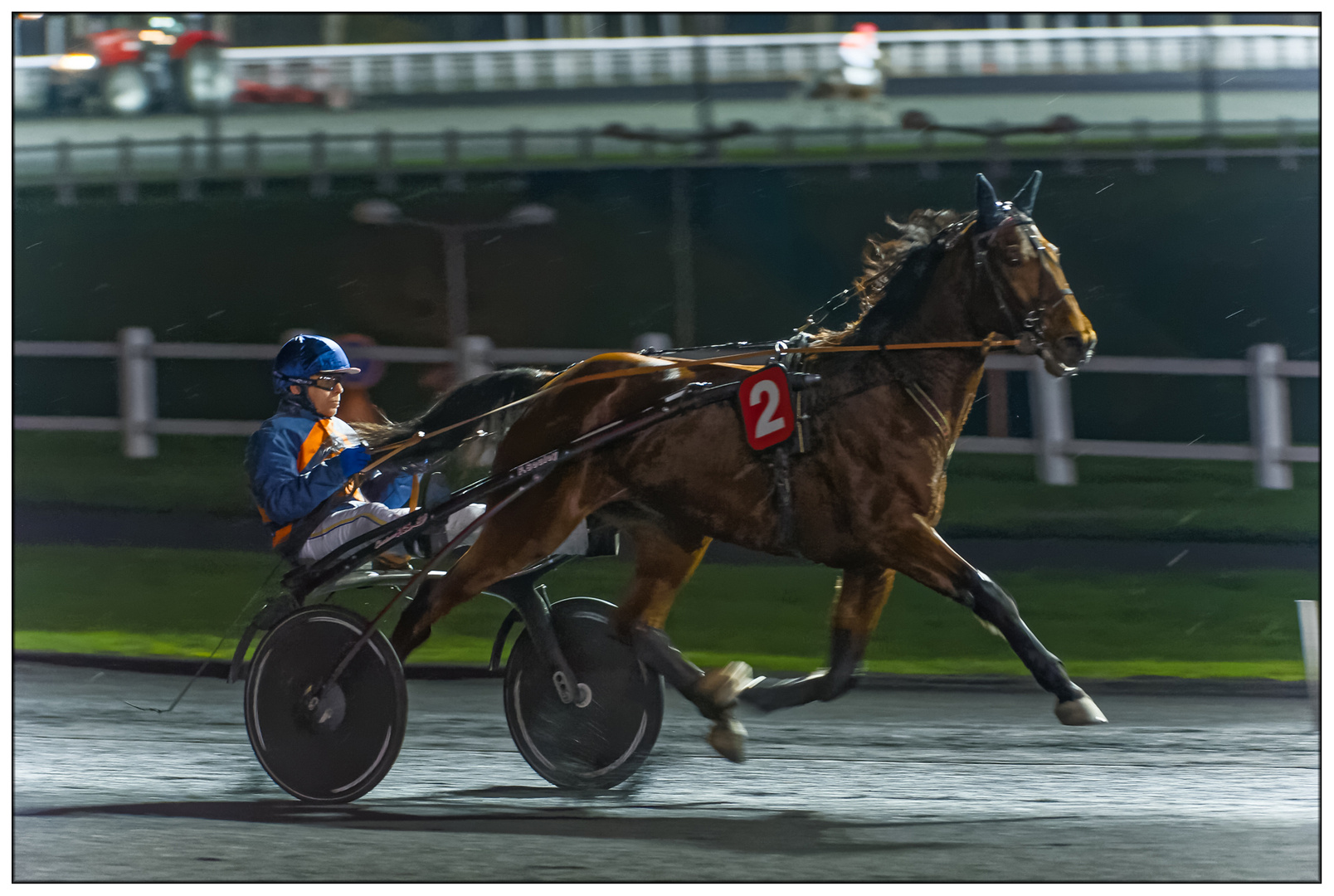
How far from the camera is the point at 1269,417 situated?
8305 millimetres

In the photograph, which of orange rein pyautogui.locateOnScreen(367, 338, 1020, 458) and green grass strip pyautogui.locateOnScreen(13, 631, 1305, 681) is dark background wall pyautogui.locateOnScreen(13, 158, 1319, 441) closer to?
green grass strip pyautogui.locateOnScreen(13, 631, 1305, 681)

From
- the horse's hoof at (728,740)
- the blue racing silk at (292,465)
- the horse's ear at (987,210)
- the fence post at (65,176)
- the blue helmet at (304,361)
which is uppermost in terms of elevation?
the fence post at (65,176)

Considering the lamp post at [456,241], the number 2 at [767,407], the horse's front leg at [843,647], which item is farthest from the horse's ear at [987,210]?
the lamp post at [456,241]

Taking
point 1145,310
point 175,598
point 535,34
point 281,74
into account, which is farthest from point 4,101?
point 1145,310

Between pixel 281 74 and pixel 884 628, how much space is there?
10534mm

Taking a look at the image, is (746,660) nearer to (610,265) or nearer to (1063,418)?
(1063,418)

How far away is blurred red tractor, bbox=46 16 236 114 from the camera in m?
12.2

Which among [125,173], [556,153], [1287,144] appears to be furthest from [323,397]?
[556,153]

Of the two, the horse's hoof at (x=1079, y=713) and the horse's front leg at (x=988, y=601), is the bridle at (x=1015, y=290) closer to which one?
the horse's front leg at (x=988, y=601)

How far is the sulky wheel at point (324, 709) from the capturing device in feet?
12.9

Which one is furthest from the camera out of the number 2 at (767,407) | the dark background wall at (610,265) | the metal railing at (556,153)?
the metal railing at (556,153)

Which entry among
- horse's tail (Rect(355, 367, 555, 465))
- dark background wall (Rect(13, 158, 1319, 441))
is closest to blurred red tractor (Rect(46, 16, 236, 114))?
dark background wall (Rect(13, 158, 1319, 441))

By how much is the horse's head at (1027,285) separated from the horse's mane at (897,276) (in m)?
0.17

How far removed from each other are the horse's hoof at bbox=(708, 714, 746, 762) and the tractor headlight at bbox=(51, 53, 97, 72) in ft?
31.6
